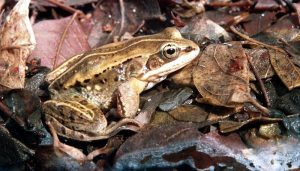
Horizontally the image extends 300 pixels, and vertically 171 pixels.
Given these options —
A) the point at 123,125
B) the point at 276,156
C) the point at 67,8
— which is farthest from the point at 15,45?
the point at 276,156

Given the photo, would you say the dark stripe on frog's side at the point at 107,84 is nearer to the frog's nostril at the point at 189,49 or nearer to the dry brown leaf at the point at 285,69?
the frog's nostril at the point at 189,49

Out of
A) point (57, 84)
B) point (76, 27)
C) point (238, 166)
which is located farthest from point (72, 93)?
point (238, 166)

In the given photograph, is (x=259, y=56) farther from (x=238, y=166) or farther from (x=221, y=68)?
(x=238, y=166)

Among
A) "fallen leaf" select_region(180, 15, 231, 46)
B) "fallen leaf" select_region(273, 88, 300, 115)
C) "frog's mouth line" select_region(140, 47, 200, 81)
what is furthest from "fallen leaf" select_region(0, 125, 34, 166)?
"fallen leaf" select_region(273, 88, 300, 115)

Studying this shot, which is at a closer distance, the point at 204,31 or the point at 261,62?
the point at 261,62

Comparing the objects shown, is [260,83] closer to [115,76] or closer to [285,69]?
[285,69]

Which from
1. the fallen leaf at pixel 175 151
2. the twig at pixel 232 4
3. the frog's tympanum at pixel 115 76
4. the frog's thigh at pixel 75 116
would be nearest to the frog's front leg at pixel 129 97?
the frog's tympanum at pixel 115 76

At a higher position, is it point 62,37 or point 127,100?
point 62,37
